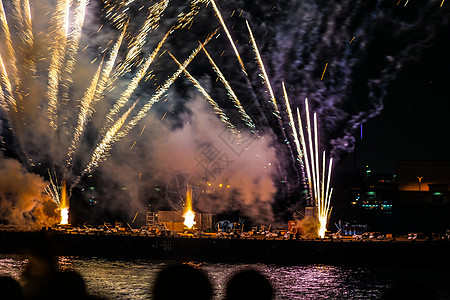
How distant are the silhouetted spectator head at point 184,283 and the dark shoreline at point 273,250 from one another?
39635 millimetres

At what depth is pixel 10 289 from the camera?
536cm

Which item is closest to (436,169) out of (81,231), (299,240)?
(299,240)

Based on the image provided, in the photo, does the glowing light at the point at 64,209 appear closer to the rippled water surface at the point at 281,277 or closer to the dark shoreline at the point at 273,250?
the dark shoreline at the point at 273,250

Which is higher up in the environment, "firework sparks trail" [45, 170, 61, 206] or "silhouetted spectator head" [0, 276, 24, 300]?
"firework sparks trail" [45, 170, 61, 206]

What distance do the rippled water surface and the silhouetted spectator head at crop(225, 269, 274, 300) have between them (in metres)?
20.7

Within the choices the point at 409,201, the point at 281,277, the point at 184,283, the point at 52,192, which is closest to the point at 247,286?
the point at 184,283

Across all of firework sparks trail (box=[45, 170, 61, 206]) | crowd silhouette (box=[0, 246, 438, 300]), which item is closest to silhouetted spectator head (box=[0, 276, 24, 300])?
crowd silhouette (box=[0, 246, 438, 300])

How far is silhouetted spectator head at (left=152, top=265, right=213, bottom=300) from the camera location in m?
5.85

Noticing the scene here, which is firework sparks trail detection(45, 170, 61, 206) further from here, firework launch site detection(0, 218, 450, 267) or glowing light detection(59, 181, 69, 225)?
firework launch site detection(0, 218, 450, 267)

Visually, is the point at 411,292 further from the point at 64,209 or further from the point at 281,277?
the point at 64,209

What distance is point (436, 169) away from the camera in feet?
224

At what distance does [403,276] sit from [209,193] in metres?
28.6

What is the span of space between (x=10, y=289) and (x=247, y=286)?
2.84m

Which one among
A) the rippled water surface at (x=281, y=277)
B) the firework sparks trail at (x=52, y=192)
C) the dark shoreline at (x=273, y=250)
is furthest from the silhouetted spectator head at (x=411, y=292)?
the firework sparks trail at (x=52, y=192)
